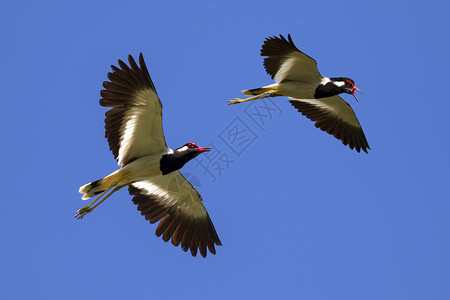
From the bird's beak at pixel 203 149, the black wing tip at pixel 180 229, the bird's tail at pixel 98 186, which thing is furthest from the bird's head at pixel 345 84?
the bird's tail at pixel 98 186

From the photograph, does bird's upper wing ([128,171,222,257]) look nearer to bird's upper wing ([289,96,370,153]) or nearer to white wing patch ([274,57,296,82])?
white wing patch ([274,57,296,82])

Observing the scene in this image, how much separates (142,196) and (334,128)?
5011mm

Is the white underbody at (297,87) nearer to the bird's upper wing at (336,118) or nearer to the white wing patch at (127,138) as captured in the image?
the bird's upper wing at (336,118)

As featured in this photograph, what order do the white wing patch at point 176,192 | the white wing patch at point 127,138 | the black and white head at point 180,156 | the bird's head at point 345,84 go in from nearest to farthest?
the white wing patch at point 127,138, the black and white head at point 180,156, the white wing patch at point 176,192, the bird's head at point 345,84

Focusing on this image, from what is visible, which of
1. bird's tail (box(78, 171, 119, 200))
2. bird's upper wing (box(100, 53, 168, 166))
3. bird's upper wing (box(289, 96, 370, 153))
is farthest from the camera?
bird's upper wing (box(289, 96, 370, 153))

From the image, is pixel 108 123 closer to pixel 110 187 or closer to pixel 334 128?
pixel 110 187

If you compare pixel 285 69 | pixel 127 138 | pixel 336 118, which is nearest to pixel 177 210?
pixel 127 138

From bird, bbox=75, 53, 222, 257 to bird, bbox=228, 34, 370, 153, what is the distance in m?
2.81

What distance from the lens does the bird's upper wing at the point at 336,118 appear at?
13.9 m

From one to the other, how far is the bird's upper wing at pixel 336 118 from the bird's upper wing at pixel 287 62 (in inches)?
45.0

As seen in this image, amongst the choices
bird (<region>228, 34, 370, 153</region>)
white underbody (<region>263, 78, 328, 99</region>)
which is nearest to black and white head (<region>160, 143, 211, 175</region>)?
bird (<region>228, 34, 370, 153</region>)

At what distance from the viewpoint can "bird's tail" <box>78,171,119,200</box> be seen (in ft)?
33.9

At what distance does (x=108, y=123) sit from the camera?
33.3 ft

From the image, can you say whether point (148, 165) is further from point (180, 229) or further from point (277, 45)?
point (277, 45)
